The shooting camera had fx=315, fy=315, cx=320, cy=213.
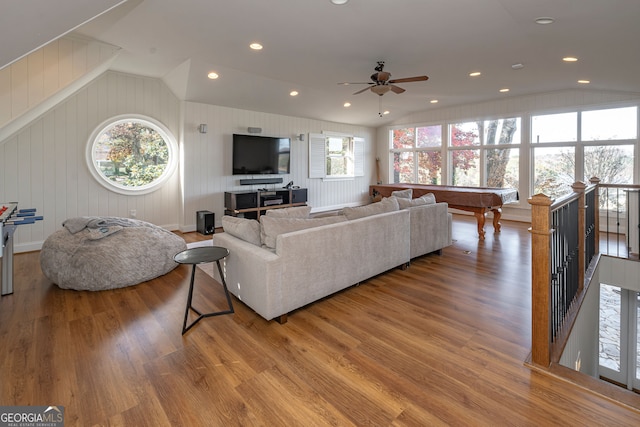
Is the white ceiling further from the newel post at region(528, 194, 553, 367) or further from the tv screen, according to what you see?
the newel post at region(528, 194, 553, 367)

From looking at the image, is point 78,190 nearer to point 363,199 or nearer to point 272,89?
point 272,89

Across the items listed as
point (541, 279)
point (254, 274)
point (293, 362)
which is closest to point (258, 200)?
point (254, 274)

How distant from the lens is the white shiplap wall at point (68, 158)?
450cm

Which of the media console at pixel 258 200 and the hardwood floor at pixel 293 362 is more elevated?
the media console at pixel 258 200

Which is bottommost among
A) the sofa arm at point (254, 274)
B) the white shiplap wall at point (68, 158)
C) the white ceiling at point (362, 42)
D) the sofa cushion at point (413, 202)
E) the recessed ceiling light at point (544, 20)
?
the sofa arm at point (254, 274)

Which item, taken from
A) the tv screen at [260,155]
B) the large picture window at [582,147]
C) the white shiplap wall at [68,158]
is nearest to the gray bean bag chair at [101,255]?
the white shiplap wall at [68,158]

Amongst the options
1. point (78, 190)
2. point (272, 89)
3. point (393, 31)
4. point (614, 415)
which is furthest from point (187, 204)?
point (614, 415)

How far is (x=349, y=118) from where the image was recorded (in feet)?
28.4

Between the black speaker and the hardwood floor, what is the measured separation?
259 cm

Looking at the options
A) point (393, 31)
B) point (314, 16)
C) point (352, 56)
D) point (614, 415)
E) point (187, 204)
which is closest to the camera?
point (614, 415)

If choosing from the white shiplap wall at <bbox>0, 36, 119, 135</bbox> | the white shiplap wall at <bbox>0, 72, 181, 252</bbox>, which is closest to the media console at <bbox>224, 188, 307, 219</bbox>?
A: the white shiplap wall at <bbox>0, 72, 181, 252</bbox>

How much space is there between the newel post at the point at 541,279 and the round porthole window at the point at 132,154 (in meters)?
5.85

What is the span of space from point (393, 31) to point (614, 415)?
12.6ft

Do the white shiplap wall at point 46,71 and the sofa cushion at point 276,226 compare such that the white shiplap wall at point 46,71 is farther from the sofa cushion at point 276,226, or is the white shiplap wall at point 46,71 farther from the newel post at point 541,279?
the newel post at point 541,279
